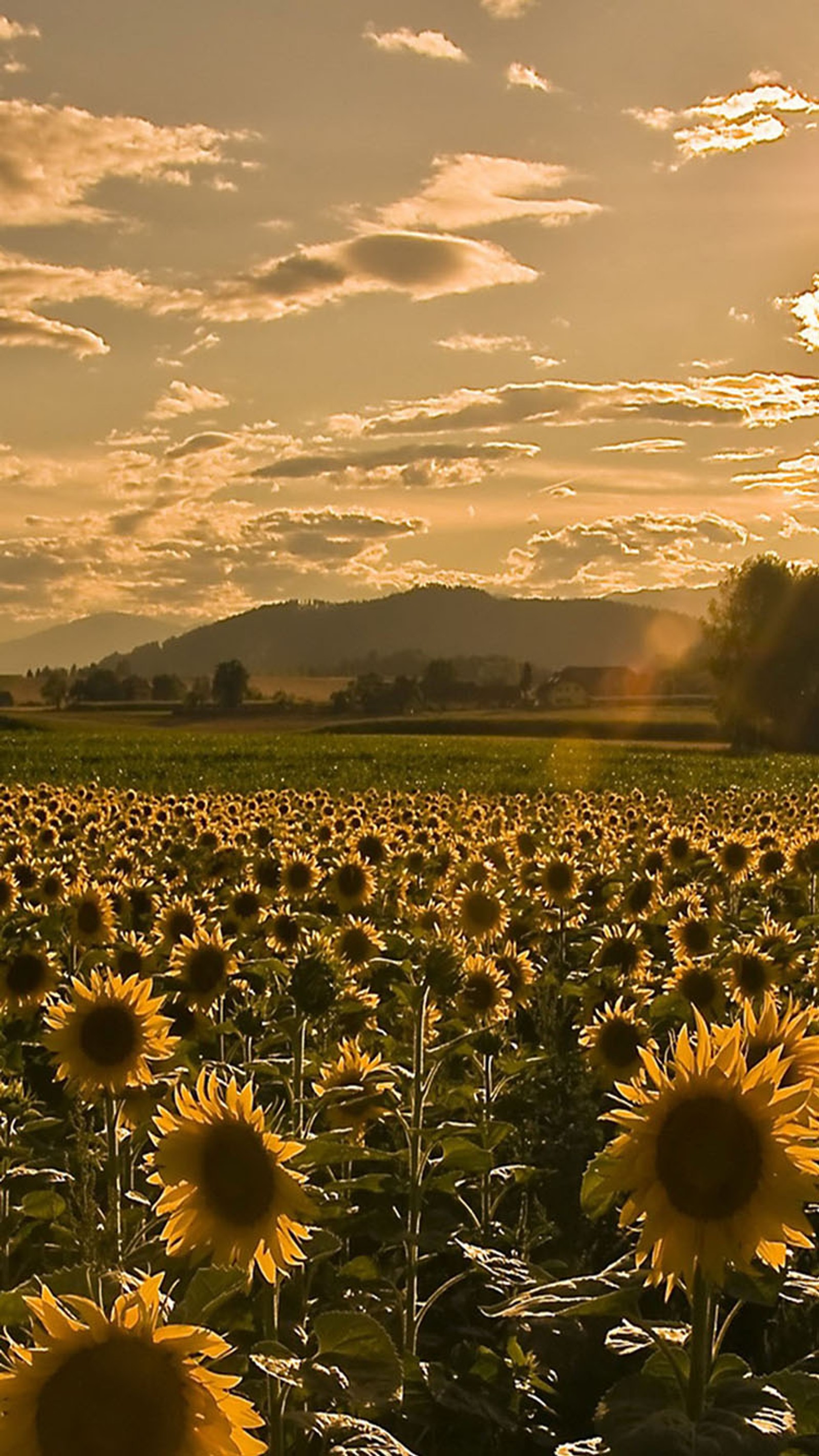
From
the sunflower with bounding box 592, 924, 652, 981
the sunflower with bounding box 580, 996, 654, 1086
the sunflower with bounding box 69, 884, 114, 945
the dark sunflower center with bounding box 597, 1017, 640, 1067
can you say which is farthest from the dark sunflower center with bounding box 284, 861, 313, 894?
the dark sunflower center with bounding box 597, 1017, 640, 1067

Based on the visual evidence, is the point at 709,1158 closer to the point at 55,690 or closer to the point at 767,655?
the point at 767,655

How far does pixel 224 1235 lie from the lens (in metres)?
3.94

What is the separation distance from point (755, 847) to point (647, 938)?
4.23 m

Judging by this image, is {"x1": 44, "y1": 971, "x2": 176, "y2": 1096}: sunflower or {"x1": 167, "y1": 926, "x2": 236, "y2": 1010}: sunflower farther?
{"x1": 167, "y1": 926, "x2": 236, "y2": 1010}: sunflower

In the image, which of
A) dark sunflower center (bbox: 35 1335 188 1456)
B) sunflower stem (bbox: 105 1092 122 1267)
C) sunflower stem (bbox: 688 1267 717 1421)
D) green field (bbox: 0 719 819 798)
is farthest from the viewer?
green field (bbox: 0 719 819 798)

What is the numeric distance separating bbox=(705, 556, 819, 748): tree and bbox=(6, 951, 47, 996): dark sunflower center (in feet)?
263

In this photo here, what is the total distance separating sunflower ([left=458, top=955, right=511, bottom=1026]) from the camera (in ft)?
27.8

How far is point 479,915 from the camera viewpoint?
10.3 m

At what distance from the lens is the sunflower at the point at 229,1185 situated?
389 cm

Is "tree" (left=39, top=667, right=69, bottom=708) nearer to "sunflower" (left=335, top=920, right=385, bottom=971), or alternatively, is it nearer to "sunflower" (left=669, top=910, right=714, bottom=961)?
"sunflower" (left=669, top=910, right=714, bottom=961)

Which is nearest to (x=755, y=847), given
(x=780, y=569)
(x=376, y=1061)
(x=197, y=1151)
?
(x=376, y=1061)

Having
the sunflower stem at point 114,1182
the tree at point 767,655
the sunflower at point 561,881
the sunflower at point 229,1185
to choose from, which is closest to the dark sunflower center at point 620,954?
the sunflower at point 561,881

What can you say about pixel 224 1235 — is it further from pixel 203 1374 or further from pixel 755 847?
pixel 755 847

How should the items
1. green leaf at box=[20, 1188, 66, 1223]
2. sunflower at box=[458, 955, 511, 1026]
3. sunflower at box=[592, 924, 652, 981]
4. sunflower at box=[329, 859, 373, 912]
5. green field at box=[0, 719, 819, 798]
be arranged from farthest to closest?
1. green field at box=[0, 719, 819, 798]
2. sunflower at box=[329, 859, 373, 912]
3. sunflower at box=[592, 924, 652, 981]
4. sunflower at box=[458, 955, 511, 1026]
5. green leaf at box=[20, 1188, 66, 1223]
